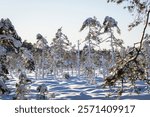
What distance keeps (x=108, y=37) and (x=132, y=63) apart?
43.0 metres

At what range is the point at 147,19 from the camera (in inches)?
366

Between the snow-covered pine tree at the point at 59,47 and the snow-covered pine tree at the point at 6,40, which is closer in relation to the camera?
the snow-covered pine tree at the point at 6,40

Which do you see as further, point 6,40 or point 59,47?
point 59,47

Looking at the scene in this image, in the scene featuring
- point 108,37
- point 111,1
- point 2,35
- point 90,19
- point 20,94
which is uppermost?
point 90,19

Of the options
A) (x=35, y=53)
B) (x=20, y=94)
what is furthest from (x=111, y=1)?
(x=35, y=53)

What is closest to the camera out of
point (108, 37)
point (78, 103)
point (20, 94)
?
point (78, 103)

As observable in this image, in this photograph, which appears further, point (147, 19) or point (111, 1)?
point (111, 1)

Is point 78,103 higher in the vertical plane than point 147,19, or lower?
lower

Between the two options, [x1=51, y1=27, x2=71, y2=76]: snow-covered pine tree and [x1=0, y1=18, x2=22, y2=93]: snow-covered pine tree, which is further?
[x1=51, y1=27, x2=71, y2=76]: snow-covered pine tree

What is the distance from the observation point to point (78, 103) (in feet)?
34.6

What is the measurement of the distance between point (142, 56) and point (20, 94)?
17675 mm

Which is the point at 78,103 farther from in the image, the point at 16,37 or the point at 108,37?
the point at 108,37

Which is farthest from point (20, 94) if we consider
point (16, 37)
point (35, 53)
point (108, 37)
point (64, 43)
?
point (35, 53)

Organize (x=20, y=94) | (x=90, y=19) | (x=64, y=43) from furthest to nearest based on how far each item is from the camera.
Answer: (x=64, y=43) < (x=90, y=19) < (x=20, y=94)
